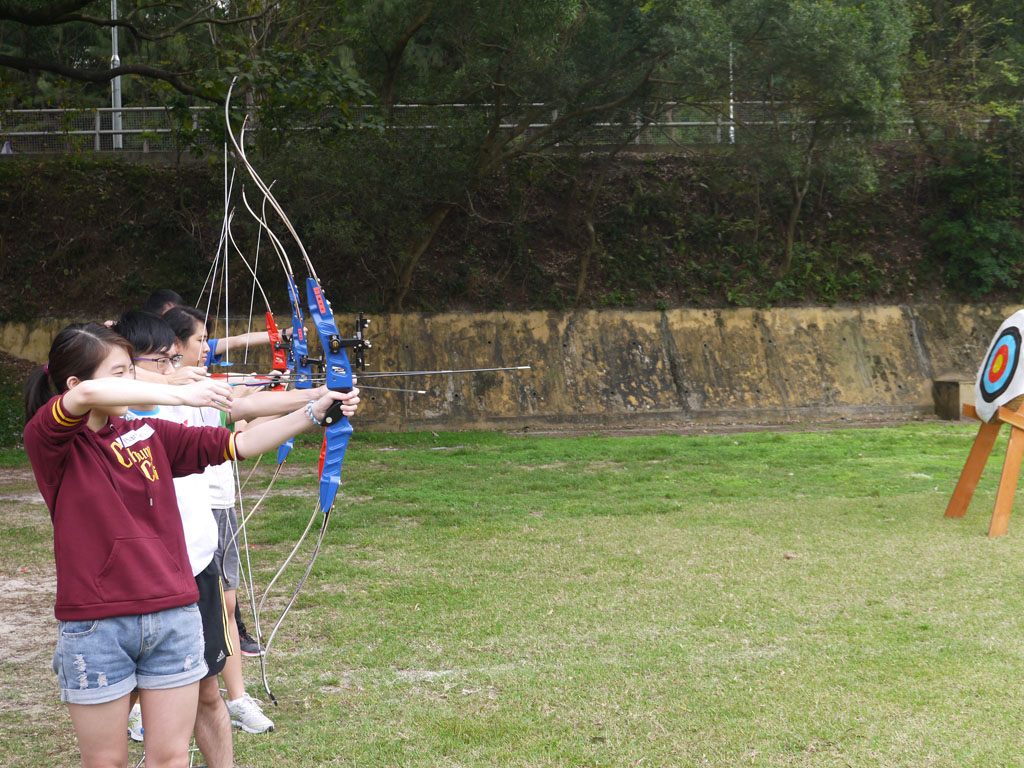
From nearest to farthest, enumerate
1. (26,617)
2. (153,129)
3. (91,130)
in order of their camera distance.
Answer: (26,617) < (153,129) < (91,130)

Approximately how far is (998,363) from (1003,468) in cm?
97

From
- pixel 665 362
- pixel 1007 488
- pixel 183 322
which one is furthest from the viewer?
pixel 665 362

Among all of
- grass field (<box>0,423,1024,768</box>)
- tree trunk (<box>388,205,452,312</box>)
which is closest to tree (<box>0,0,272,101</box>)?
tree trunk (<box>388,205,452,312</box>)

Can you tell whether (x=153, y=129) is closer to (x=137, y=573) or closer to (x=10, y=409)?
(x=10, y=409)

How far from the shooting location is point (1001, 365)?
7.25m

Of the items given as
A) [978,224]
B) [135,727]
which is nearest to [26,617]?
[135,727]

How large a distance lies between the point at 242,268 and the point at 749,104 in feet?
29.9

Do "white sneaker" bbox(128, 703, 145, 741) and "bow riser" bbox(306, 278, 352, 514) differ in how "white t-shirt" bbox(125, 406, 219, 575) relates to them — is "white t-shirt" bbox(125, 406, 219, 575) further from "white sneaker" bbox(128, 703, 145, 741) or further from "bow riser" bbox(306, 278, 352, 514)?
"white sneaker" bbox(128, 703, 145, 741)

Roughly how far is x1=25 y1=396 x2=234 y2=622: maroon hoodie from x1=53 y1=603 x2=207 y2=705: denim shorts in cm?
4

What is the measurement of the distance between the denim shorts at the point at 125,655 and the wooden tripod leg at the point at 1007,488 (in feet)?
19.5

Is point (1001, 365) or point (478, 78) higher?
point (478, 78)

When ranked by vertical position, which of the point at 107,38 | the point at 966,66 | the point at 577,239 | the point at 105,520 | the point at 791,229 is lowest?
the point at 105,520

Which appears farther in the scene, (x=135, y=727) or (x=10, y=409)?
(x=10, y=409)

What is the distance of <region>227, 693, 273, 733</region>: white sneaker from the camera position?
341 centimetres
